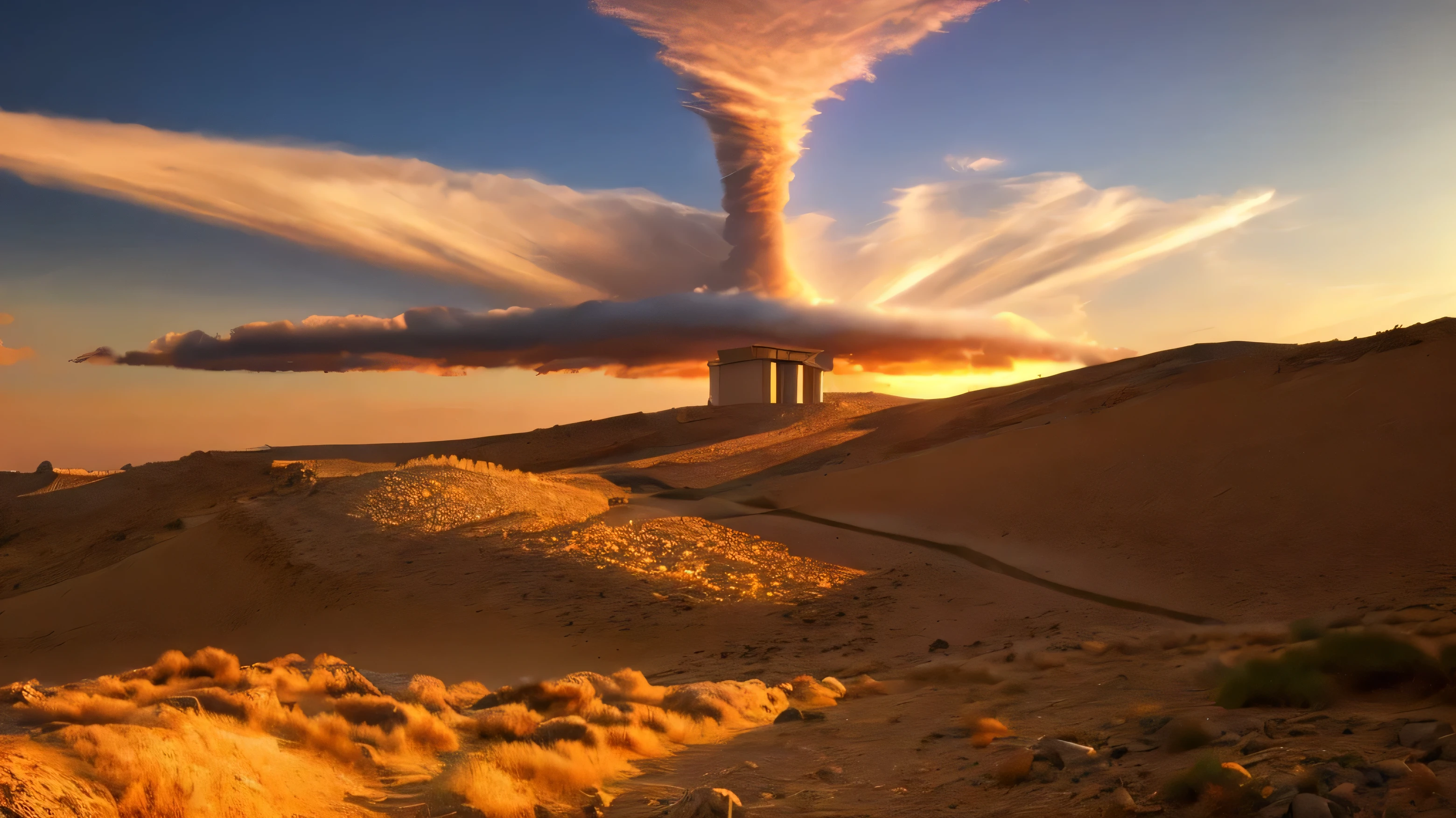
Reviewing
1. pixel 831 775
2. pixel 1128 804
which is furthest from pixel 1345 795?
pixel 831 775

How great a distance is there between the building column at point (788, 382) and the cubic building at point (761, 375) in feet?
0.09

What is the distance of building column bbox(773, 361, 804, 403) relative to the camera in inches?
1924

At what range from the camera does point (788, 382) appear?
49.2 metres

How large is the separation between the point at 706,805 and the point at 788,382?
4472 cm

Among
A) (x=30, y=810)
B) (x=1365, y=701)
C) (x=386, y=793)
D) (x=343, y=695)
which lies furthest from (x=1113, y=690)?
(x=30, y=810)

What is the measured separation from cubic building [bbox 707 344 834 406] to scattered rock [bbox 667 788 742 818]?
4123 centimetres

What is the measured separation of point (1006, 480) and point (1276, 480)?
20.0 ft

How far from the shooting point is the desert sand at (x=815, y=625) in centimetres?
504

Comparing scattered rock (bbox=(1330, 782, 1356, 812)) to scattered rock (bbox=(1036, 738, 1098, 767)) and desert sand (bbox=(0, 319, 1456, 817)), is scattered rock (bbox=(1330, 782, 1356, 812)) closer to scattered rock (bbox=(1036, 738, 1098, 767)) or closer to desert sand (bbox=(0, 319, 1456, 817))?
desert sand (bbox=(0, 319, 1456, 817))

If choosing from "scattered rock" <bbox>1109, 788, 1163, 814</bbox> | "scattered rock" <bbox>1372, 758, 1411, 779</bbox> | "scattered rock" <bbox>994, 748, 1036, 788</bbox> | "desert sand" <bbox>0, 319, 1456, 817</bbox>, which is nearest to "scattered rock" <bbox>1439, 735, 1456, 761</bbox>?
"desert sand" <bbox>0, 319, 1456, 817</bbox>

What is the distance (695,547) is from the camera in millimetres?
17875

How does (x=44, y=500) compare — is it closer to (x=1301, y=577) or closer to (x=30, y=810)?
(x=30, y=810)

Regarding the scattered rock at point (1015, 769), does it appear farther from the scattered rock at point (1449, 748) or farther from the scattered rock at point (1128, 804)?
the scattered rock at point (1449, 748)

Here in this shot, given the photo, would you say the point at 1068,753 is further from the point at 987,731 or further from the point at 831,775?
the point at 831,775
